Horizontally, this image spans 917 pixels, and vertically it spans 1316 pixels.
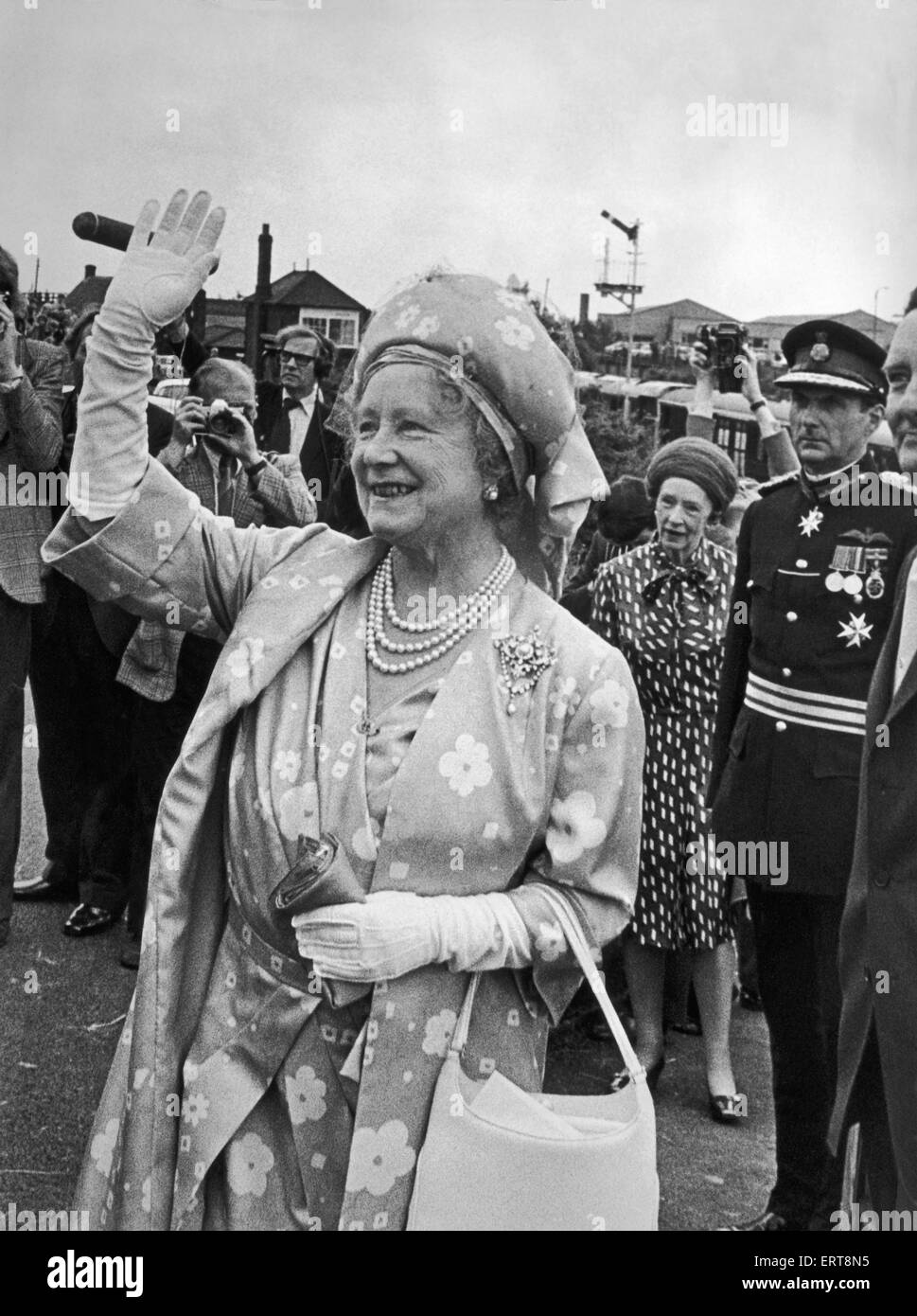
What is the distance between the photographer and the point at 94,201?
3.55 meters

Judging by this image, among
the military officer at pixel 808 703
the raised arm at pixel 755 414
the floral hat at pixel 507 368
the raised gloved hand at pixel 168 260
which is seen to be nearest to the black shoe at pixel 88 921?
the military officer at pixel 808 703

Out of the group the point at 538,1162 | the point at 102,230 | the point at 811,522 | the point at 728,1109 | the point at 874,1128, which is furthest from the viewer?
the point at 728,1109

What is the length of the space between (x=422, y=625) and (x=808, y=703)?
180 centimetres

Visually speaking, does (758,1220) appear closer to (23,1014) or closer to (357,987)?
(357,987)

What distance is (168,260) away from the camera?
2168 mm

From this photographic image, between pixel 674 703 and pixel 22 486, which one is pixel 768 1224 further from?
pixel 22 486

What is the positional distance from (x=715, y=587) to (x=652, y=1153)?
3.03 meters

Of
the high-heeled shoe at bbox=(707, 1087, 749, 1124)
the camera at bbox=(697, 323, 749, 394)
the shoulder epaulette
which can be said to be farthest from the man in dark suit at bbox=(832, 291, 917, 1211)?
the camera at bbox=(697, 323, 749, 394)

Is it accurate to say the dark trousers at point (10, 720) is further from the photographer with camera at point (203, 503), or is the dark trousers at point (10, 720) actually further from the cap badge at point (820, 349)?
the cap badge at point (820, 349)

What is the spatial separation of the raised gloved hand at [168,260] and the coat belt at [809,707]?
215cm

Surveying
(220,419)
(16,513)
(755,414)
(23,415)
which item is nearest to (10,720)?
(16,513)

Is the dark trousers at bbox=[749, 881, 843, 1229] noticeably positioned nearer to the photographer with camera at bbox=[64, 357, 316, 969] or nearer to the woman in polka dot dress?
the woman in polka dot dress

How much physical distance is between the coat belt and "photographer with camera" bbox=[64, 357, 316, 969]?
186cm
